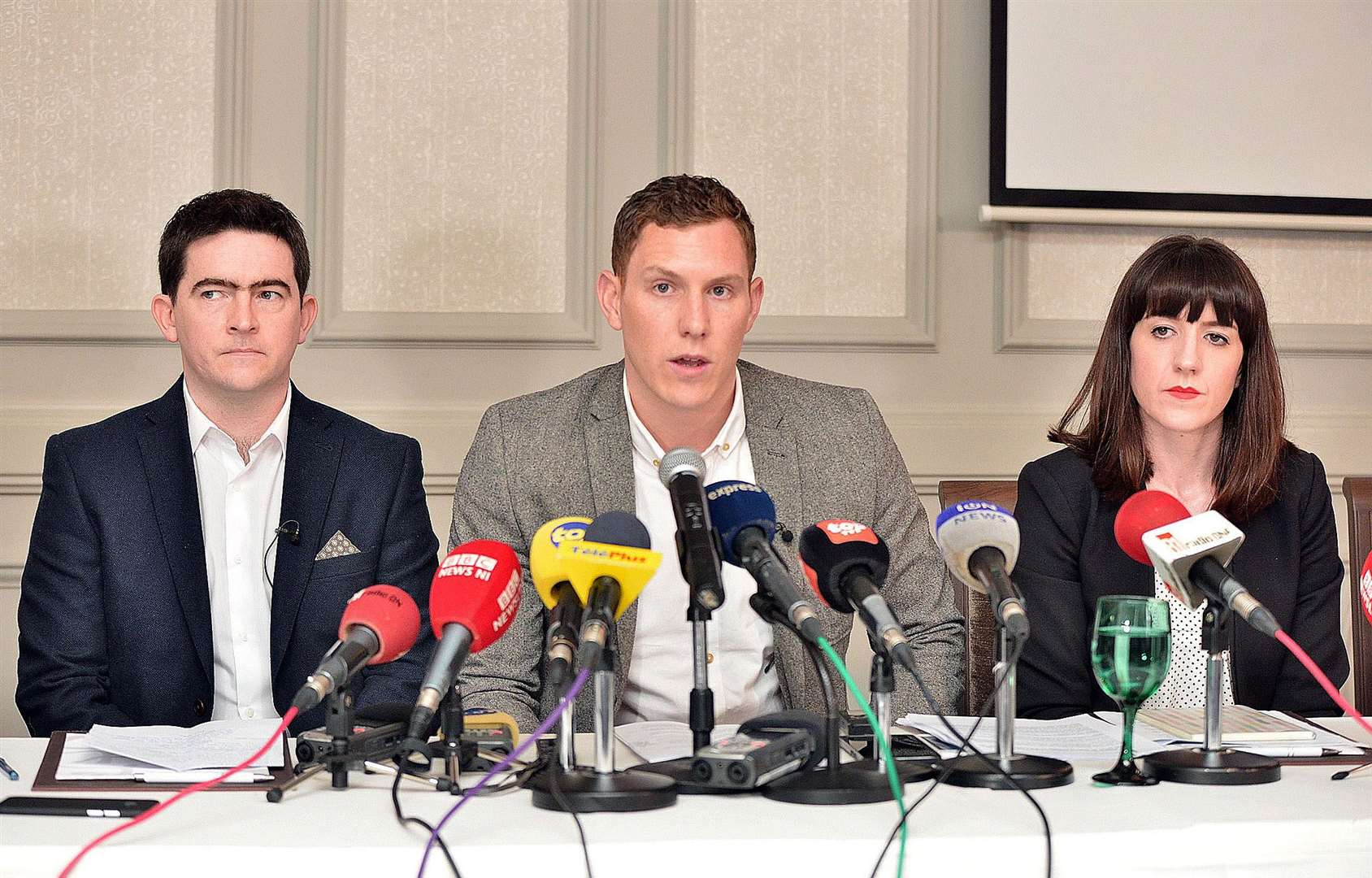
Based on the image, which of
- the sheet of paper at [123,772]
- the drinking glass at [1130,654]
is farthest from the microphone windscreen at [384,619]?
the drinking glass at [1130,654]

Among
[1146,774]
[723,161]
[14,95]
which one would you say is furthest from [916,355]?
[14,95]

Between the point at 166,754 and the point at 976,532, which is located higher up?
the point at 976,532

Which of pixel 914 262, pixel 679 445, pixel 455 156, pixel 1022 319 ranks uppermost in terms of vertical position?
pixel 455 156

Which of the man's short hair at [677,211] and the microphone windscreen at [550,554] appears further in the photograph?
the man's short hair at [677,211]

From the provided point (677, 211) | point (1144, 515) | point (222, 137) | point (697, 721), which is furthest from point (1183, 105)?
point (697, 721)

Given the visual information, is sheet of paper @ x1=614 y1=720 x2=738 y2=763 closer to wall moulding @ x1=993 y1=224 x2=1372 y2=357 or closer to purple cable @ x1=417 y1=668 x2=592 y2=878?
purple cable @ x1=417 y1=668 x2=592 y2=878

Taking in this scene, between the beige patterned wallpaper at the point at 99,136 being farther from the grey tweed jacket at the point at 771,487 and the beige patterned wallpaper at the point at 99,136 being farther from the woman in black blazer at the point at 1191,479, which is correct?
the woman in black blazer at the point at 1191,479

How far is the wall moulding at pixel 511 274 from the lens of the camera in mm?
2877

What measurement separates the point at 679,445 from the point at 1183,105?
5.28 ft

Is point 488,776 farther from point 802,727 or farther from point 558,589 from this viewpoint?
point 802,727

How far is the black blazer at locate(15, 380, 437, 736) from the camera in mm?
2043

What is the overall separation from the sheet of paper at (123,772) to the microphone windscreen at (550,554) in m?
0.35

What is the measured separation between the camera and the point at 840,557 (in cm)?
124

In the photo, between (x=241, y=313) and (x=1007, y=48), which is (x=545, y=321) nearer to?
(x=241, y=313)
